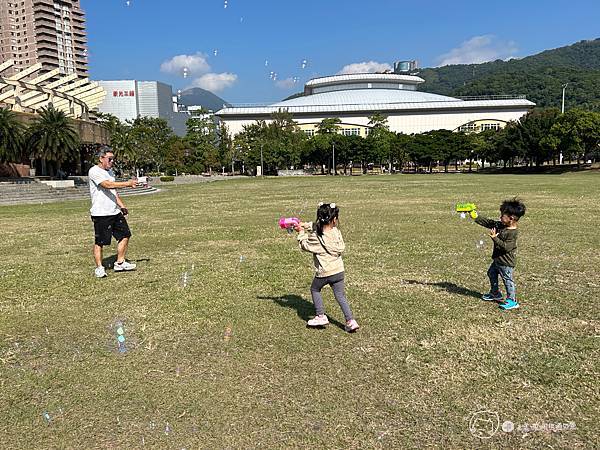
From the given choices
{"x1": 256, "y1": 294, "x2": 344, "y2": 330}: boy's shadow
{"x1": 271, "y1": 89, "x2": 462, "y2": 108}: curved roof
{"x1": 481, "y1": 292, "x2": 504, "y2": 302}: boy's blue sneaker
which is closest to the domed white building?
{"x1": 271, "y1": 89, "x2": 462, "y2": 108}: curved roof

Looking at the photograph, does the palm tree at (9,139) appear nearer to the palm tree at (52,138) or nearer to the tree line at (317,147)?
the palm tree at (52,138)

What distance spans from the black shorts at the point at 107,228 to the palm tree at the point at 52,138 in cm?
3419

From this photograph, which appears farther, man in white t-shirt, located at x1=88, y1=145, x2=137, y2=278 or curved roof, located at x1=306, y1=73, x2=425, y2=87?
curved roof, located at x1=306, y1=73, x2=425, y2=87

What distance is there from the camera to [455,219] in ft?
46.6

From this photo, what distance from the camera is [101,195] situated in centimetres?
765

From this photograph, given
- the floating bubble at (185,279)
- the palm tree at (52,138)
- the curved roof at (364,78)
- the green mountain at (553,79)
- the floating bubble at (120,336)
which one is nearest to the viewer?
the floating bubble at (120,336)

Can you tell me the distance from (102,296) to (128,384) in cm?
300

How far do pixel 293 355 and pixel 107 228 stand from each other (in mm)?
4612

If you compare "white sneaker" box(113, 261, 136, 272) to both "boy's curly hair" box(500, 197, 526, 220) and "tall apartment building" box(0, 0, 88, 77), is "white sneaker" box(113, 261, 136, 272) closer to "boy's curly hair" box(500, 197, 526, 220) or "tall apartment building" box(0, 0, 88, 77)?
"boy's curly hair" box(500, 197, 526, 220)

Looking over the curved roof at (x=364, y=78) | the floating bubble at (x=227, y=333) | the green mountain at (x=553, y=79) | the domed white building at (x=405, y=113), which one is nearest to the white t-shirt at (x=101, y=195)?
the floating bubble at (x=227, y=333)

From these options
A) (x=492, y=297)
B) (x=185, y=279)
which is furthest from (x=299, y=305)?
(x=492, y=297)

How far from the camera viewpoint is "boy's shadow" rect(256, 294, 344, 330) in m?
5.50

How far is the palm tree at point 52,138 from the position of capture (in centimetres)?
3778

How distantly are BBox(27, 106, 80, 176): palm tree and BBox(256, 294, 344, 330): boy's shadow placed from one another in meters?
37.0
